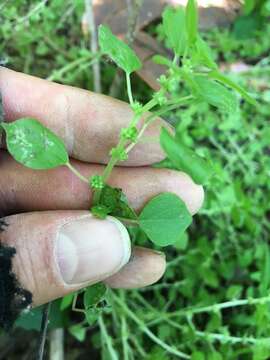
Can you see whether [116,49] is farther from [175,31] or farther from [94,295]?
[94,295]

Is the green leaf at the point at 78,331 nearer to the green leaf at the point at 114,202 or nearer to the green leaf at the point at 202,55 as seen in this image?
the green leaf at the point at 114,202

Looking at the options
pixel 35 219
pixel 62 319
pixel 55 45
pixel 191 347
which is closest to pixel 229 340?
pixel 191 347

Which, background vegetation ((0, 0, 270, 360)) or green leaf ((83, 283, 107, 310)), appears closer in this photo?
green leaf ((83, 283, 107, 310))

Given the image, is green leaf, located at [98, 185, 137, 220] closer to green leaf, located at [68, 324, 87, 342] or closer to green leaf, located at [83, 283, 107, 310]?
green leaf, located at [83, 283, 107, 310]

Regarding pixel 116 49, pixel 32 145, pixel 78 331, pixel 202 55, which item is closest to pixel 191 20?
pixel 202 55

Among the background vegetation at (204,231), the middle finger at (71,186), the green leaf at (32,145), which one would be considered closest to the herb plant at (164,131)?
the green leaf at (32,145)

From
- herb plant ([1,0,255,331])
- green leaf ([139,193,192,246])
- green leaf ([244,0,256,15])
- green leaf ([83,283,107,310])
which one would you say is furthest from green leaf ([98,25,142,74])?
green leaf ([244,0,256,15])
